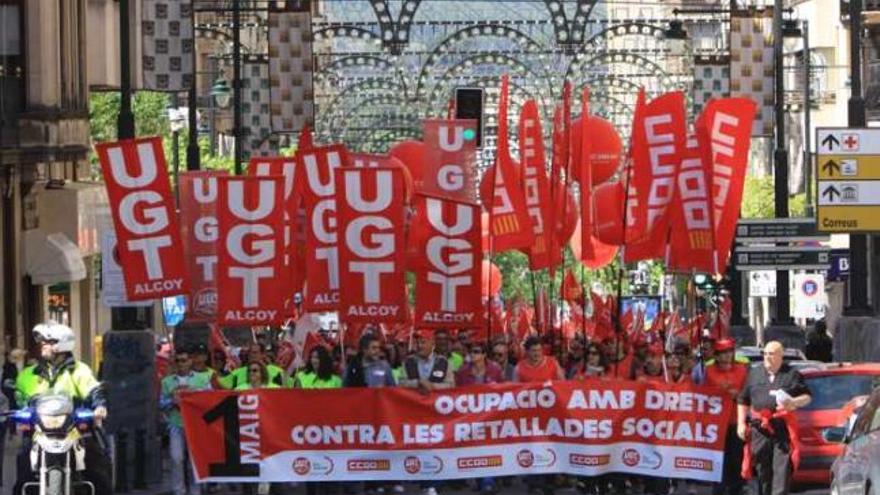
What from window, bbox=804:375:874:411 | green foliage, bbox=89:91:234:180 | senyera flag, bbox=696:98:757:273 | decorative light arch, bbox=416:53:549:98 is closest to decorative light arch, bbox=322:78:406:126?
decorative light arch, bbox=416:53:549:98

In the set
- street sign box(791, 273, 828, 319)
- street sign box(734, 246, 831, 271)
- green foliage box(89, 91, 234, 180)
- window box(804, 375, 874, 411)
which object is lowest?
street sign box(791, 273, 828, 319)

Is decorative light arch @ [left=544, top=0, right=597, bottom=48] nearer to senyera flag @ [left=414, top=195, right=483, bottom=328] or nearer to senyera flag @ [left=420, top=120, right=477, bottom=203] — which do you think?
senyera flag @ [left=420, top=120, right=477, bottom=203]

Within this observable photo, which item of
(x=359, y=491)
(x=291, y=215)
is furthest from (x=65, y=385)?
(x=291, y=215)

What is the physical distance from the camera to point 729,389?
74.2ft

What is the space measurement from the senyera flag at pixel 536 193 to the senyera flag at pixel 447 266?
594cm

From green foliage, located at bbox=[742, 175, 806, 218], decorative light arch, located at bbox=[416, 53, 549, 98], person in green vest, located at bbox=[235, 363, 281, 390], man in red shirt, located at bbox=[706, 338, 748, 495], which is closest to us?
man in red shirt, located at bbox=[706, 338, 748, 495]

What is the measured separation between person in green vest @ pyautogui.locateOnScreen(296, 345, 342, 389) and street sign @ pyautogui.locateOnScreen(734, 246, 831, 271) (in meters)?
14.3

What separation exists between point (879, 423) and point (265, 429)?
692 centimetres

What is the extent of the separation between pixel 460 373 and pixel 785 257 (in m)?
14.3

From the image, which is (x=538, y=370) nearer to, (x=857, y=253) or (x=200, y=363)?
(x=200, y=363)

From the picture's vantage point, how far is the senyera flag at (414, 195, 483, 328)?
25219 millimetres

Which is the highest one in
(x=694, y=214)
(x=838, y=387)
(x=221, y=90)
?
(x=221, y=90)

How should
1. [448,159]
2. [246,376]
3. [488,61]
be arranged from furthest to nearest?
[488,61] < [448,159] < [246,376]

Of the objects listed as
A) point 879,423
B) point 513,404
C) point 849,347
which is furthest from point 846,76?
point 879,423
